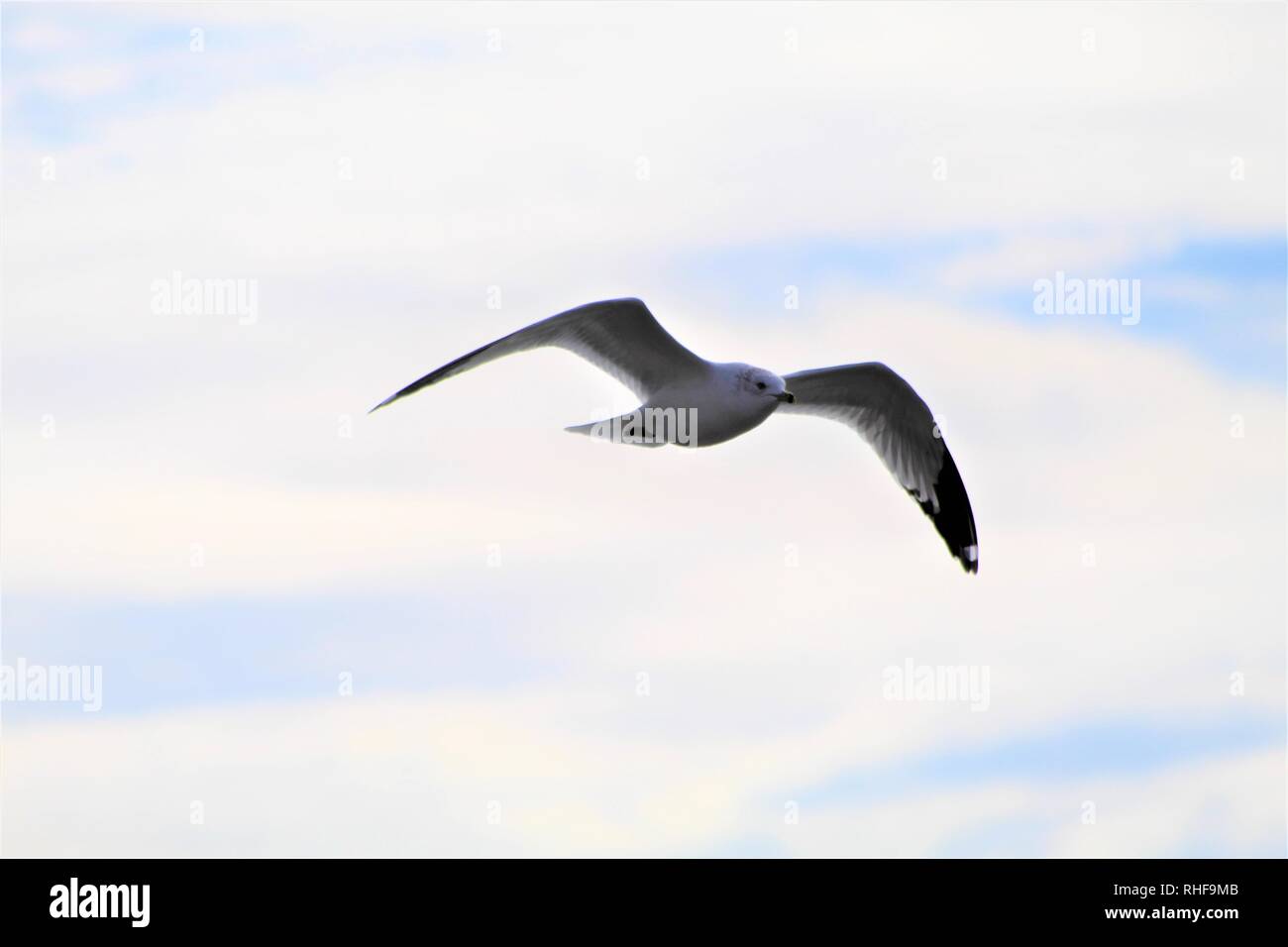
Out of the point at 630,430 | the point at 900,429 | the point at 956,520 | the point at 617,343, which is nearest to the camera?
the point at 630,430

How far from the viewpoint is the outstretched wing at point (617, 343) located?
899 centimetres

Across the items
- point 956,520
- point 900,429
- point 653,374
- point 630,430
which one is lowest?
point 956,520

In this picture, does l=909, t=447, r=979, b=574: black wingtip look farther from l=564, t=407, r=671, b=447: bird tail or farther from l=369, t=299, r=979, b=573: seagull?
l=564, t=407, r=671, b=447: bird tail

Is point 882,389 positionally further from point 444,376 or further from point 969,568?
point 444,376

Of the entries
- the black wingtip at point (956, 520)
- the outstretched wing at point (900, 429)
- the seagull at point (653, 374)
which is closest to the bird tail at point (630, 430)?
the seagull at point (653, 374)

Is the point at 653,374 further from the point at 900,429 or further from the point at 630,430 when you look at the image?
the point at 900,429

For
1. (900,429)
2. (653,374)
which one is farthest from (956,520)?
(653,374)

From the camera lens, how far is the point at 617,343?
9398 millimetres

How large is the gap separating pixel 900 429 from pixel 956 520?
113cm

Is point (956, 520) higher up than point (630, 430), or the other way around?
point (630, 430)

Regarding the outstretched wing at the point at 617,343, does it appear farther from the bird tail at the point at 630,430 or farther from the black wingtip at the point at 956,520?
the black wingtip at the point at 956,520

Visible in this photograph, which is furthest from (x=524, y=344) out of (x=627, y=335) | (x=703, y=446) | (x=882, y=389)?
(x=882, y=389)

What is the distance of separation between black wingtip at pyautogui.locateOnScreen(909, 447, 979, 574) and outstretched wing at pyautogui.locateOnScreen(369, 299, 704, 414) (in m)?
3.21
